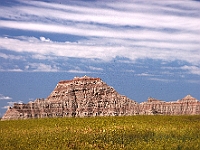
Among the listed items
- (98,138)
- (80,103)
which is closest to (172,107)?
(80,103)

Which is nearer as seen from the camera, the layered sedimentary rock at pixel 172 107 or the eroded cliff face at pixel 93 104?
the eroded cliff face at pixel 93 104

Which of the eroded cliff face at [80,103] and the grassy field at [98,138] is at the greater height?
the eroded cliff face at [80,103]

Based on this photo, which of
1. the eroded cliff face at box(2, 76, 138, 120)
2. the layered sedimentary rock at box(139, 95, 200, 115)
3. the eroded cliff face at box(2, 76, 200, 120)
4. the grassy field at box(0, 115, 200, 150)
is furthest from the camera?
the layered sedimentary rock at box(139, 95, 200, 115)

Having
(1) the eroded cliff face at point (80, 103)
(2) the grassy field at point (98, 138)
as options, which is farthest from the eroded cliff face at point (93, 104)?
(2) the grassy field at point (98, 138)

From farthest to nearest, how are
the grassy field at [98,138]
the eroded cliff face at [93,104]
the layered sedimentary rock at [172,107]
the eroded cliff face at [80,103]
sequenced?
the layered sedimentary rock at [172,107] → the eroded cliff face at [93,104] → the eroded cliff face at [80,103] → the grassy field at [98,138]

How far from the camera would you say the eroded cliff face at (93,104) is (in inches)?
6289

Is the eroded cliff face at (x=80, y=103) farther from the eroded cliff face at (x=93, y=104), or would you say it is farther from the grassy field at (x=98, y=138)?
the grassy field at (x=98, y=138)

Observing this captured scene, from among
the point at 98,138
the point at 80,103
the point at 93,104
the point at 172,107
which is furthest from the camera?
the point at 80,103

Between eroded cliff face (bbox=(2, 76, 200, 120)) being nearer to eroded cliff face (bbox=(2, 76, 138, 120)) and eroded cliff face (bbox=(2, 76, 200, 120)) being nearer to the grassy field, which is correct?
eroded cliff face (bbox=(2, 76, 138, 120))

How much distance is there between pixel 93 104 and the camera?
167875mm

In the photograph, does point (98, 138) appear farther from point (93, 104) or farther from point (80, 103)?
point (80, 103)

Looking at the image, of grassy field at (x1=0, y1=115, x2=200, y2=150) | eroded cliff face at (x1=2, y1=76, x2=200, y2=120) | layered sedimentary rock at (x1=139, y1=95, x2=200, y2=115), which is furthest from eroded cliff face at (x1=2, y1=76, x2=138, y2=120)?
grassy field at (x1=0, y1=115, x2=200, y2=150)

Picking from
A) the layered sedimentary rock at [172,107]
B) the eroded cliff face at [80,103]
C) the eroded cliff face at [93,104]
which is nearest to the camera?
the eroded cliff face at [80,103]

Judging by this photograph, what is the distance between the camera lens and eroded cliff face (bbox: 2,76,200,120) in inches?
6289
